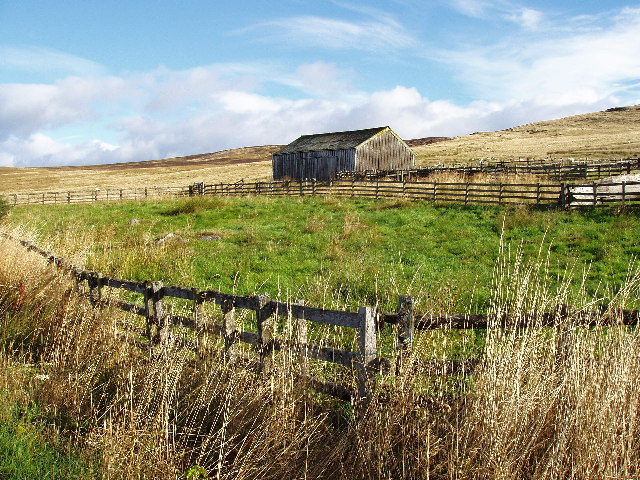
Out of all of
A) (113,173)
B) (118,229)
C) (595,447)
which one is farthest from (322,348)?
(113,173)

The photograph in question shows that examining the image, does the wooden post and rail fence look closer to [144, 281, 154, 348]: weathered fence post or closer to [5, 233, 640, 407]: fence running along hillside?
[5, 233, 640, 407]: fence running along hillside

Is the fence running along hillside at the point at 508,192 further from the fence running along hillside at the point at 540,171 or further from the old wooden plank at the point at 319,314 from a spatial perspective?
the old wooden plank at the point at 319,314

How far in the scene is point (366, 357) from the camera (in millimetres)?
4336

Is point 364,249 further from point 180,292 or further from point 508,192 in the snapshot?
point 508,192

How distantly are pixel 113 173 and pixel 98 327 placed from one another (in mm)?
92727

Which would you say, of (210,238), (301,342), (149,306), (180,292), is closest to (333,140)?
(210,238)

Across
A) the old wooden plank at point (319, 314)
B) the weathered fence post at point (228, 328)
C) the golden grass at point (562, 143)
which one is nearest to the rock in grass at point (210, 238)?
the weathered fence post at point (228, 328)

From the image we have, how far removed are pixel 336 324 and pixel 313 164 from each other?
40.3 m

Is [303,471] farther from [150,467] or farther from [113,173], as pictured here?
[113,173]

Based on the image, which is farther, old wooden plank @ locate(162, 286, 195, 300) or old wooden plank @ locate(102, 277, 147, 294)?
old wooden plank @ locate(102, 277, 147, 294)

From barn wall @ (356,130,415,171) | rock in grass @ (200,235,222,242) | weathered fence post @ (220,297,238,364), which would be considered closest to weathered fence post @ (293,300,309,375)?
weathered fence post @ (220,297,238,364)

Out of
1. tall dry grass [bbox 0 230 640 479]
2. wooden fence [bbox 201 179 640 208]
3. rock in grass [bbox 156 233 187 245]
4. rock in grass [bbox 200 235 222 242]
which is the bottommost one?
tall dry grass [bbox 0 230 640 479]

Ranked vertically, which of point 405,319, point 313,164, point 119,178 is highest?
point 119,178

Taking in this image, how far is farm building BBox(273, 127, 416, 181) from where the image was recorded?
4091 cm
